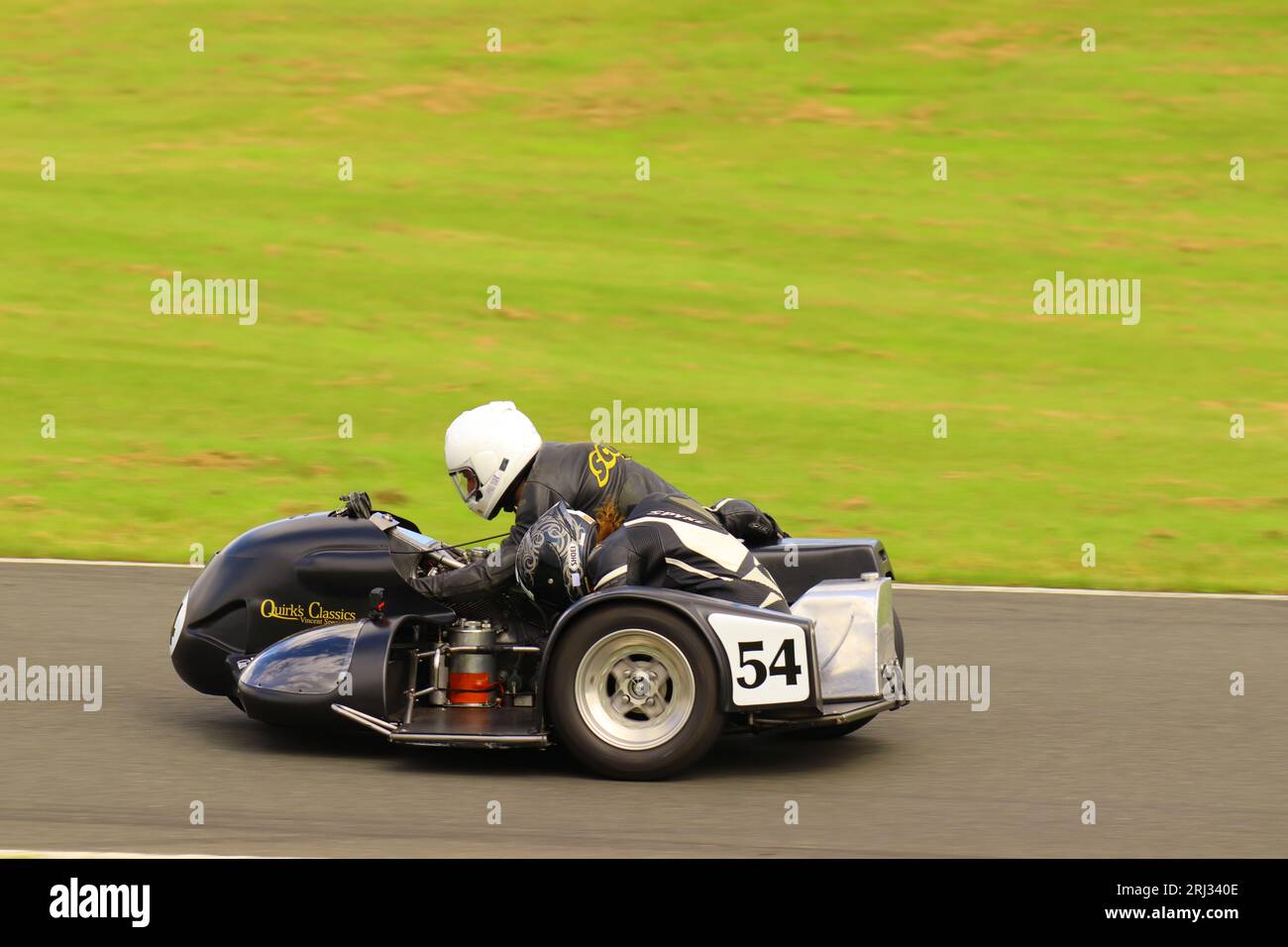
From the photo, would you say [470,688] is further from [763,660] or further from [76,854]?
[76,854]

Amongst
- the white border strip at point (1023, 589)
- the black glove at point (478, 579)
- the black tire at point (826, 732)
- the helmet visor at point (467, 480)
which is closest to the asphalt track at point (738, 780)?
the black tire at point (826, 732)

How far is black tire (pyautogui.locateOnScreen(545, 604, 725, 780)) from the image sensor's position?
6504 millimetres

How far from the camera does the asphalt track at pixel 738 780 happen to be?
19.3ft

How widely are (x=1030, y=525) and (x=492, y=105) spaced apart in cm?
1661

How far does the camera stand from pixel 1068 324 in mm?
19609

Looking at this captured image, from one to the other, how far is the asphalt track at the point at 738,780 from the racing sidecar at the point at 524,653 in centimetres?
21

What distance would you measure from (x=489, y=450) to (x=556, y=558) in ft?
1.92

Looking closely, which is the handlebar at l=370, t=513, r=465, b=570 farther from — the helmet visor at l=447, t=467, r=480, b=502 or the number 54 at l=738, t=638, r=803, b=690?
the number 54 at l=738, t=638, r=803, b=690

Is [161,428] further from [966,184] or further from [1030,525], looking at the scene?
[966,184]

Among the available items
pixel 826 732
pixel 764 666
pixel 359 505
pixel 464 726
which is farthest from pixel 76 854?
pixel 826 732

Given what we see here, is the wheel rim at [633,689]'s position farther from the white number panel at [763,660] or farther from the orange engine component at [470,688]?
the orange engine component at [470,688]

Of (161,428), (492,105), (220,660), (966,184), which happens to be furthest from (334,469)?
(492,105)

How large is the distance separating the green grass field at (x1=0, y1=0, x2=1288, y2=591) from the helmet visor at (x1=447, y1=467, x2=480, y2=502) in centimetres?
515

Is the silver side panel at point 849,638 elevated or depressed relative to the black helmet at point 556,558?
depressed
